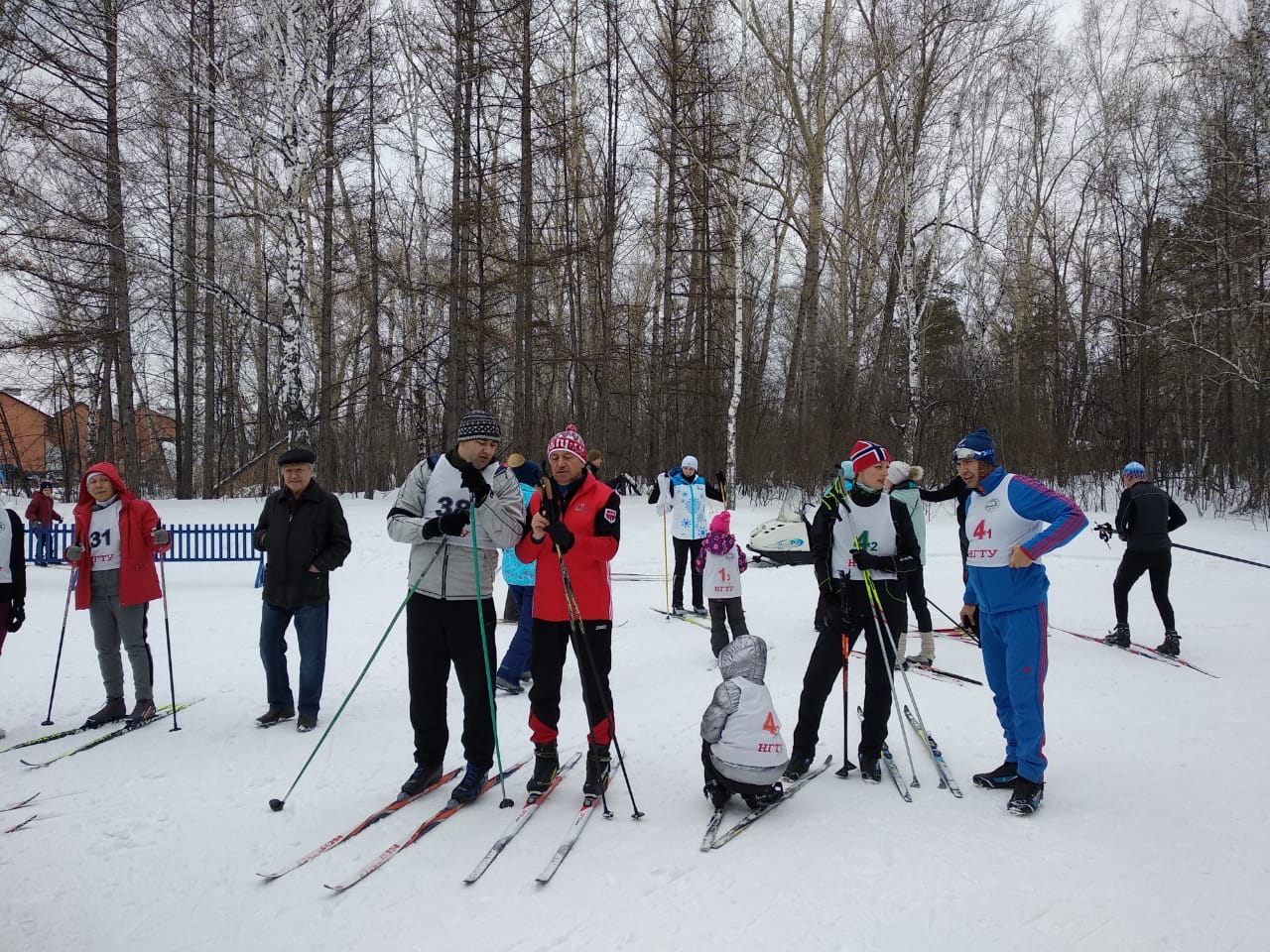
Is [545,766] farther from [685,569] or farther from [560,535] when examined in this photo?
[685,569]

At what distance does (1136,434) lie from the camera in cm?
1870

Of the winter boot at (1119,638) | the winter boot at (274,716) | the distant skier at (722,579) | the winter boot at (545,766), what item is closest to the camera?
the winter boot at (545,766)

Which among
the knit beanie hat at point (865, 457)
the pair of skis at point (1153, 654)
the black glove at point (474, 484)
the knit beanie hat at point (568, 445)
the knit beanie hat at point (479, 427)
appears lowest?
the pair of skis at point (1153, 654)

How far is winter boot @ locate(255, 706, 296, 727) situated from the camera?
5344 millimetres

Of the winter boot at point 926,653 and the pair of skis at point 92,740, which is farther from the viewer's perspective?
the winter boot at point 926,653

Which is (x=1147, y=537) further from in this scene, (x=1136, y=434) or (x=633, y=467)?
(x=633, y=467)

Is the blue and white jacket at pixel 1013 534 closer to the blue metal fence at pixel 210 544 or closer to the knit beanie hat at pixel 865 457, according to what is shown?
the knit beanie hat at pixel 865 457

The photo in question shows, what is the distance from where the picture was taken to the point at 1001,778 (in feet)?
13.4

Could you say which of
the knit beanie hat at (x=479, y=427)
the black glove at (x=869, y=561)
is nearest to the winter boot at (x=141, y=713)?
the knit beanie hat at (x=479, y=427)

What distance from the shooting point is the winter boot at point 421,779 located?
4.03 metres

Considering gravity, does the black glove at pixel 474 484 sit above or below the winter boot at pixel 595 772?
above

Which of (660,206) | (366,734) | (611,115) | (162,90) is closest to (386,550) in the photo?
(366,734)

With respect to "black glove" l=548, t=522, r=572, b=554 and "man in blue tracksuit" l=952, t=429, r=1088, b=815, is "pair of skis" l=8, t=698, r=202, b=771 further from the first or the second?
"man in blue tracksuit" l=952, t=429, r=1088, b=815

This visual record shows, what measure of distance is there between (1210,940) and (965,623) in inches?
76.3
